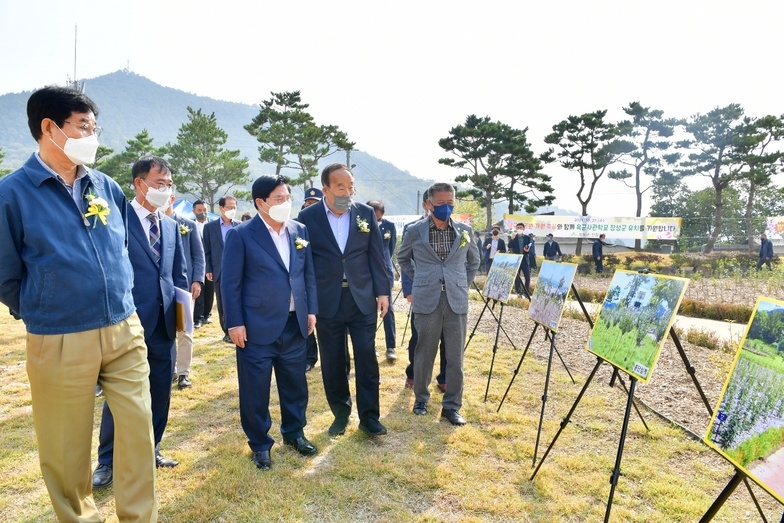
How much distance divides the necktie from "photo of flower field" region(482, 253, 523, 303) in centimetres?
383

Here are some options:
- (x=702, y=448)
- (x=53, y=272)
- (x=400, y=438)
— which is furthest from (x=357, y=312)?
(x=702, y=448)

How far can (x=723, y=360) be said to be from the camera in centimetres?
639

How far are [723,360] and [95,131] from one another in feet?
24.7

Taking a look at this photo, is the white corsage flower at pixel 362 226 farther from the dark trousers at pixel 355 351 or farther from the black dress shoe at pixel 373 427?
the black dress shoe at pixel 373 427

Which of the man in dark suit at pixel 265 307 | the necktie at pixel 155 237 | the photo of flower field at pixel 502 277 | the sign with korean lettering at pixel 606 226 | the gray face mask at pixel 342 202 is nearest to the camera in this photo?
the necktie at pixel 155 237

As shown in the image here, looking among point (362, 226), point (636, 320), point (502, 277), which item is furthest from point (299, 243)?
point (502, 277)

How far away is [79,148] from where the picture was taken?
2.24 metres

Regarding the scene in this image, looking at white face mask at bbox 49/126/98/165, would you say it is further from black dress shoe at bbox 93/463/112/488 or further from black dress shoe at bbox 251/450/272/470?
black dress shoe at bbox 251/450/272/470

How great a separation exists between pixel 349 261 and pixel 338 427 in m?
1.39

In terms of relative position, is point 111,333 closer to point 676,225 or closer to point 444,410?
point 444,410

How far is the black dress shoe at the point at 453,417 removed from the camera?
13.6ft

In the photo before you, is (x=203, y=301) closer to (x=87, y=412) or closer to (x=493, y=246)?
(x=87, y=412)

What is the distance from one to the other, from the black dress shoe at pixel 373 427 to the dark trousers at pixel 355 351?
1.3 inches

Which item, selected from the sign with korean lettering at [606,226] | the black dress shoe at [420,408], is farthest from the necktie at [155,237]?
the sign with korean lettering at [606,226]
